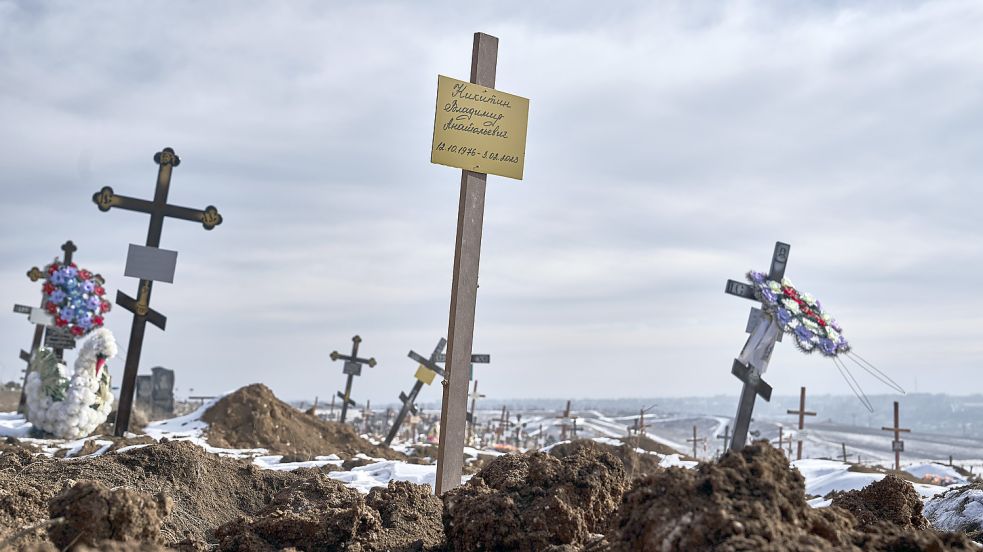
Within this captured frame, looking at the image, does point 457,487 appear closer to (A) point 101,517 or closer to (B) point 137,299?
(A) point 101,517

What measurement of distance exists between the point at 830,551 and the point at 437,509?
2.40 m

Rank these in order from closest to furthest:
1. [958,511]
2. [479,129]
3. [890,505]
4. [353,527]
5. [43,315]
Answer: [353,527] < [890,505] < [958,511] < [479,129] < [43,315]

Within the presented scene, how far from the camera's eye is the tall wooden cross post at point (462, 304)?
18.6 ft

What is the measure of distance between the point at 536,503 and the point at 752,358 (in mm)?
9170

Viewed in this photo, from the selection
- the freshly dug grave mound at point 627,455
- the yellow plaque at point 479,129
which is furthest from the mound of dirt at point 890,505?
the freshly dug grave mound at point 627,455

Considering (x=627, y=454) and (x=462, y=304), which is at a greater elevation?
(x=462, y=304)

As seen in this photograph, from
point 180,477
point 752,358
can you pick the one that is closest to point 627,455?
point 752,358

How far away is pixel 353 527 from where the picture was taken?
3.88 meters

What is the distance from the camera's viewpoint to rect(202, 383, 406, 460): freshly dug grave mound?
51.4 ft

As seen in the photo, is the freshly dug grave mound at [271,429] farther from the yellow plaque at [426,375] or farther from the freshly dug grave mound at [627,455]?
the freshly dug grave mound at [627,455]

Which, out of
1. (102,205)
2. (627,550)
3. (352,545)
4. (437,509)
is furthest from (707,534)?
(102,205)

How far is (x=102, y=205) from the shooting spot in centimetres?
1323

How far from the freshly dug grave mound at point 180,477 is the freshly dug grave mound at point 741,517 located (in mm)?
2827

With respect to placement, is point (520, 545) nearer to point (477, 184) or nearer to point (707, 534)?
point (707, 534)
